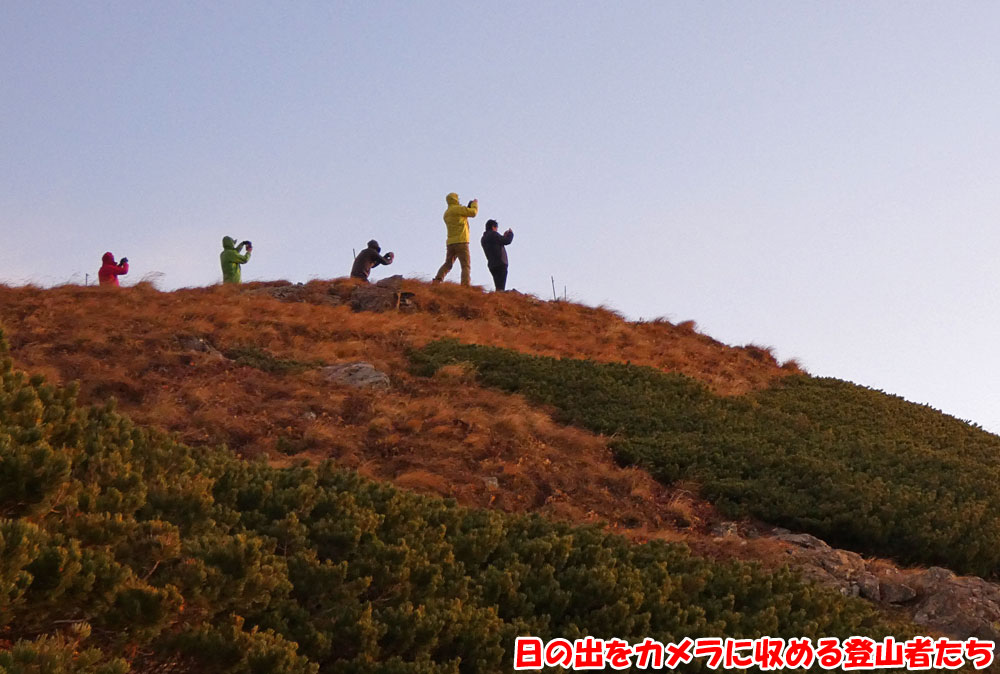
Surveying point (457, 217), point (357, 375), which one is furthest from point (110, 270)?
point (357, 375)

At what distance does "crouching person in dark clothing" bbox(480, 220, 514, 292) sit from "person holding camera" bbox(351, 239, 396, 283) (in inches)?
95.5

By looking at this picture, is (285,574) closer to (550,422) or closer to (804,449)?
(550,422)

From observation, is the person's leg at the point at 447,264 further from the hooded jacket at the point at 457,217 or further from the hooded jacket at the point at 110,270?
the hooded jacket at the point at 110,270

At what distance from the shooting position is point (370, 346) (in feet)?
57.0

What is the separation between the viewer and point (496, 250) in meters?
24.2

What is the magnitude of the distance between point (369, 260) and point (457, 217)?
283cm

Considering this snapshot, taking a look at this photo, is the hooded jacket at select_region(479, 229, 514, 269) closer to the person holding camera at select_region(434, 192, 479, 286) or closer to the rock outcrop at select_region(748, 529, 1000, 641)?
the person holding camera at select_region(434, 192, 479, 286)

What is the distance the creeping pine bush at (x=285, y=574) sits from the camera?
4793mm

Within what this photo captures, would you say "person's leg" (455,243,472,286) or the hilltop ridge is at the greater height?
"person's leg" (455,243,472,286)

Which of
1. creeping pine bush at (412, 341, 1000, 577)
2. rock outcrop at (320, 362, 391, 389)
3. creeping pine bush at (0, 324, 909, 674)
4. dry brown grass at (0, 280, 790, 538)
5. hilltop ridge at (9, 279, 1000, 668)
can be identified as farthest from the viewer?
rock outcrop at (320, 362, 391, 389)

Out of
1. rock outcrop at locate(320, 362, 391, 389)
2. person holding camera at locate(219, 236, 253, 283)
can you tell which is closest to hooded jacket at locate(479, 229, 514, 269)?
person holding camera at locate(219, 236, 253, 283)

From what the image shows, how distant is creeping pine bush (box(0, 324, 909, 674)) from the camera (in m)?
4.79

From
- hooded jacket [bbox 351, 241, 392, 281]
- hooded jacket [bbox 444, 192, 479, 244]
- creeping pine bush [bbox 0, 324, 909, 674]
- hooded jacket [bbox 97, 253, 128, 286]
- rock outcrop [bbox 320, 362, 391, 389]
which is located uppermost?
hooded jacket [bbox 444, 192, 479, 244]

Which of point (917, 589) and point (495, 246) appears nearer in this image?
point (917, 589)
